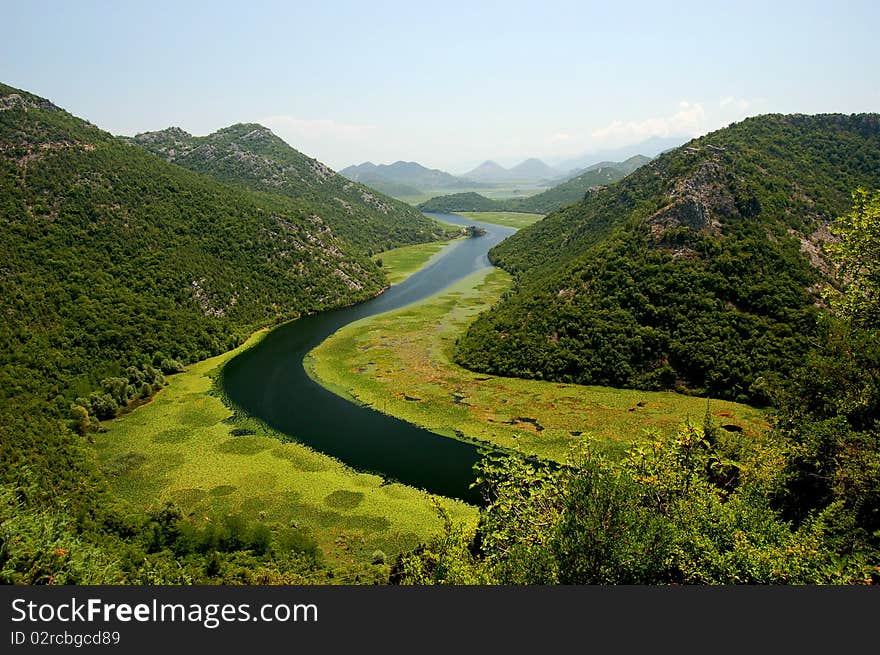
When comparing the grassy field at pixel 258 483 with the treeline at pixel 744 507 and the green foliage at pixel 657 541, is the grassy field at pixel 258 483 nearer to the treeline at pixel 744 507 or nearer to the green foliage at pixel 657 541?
the treeline at pixel 744 507

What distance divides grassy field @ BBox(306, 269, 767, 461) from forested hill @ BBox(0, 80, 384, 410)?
98.0 ft

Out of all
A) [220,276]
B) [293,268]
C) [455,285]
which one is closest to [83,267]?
[220,276]

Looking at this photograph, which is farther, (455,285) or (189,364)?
(455,285)

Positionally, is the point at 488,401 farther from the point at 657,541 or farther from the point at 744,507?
the point at 657,541

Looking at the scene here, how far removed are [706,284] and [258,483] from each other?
3028 inches

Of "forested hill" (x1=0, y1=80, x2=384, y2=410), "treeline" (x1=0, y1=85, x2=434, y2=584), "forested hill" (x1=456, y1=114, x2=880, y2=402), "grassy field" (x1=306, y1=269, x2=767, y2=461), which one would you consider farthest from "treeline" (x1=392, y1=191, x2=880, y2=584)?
"forested hill" (x1=0, y1=80, x2=384, y2=410)

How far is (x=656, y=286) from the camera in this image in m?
84.6

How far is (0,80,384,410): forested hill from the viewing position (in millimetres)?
75625

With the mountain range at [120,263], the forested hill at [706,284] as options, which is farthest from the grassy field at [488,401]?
the mountain range at [120,263]

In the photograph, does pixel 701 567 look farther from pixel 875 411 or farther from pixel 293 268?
pixel 293 268

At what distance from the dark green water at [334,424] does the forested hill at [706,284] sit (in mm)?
25634

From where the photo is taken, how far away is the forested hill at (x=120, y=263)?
75625 millimetres

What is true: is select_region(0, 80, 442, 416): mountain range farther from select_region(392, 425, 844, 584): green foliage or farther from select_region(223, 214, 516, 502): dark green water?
select_region(392, 425, 844, 584): green foliage

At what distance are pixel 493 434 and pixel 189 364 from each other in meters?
61.5
